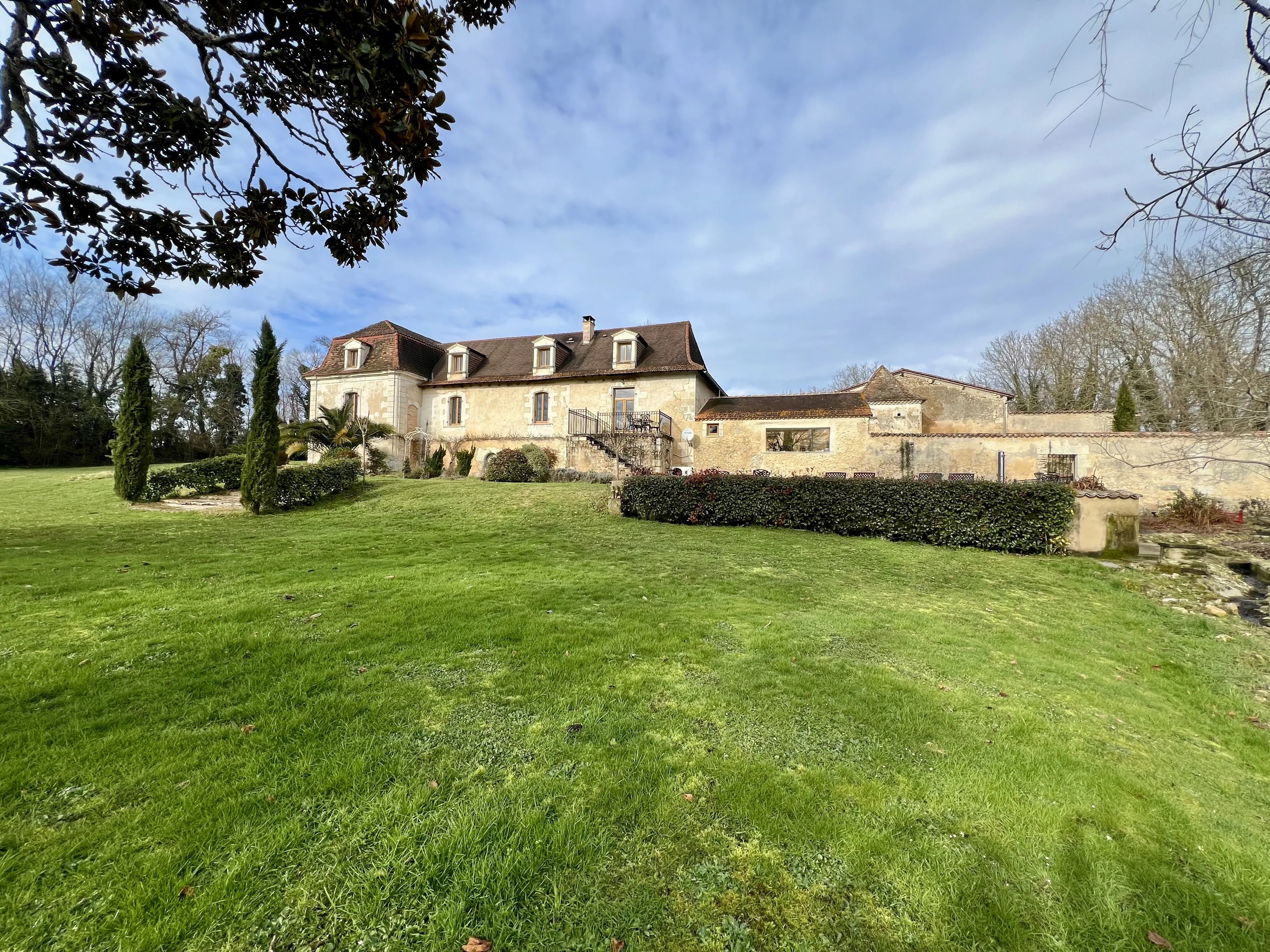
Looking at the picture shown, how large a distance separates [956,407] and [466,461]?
21930mm

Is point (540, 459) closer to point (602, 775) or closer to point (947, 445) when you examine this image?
point (947, 445)

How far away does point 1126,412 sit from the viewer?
18391 millimetres

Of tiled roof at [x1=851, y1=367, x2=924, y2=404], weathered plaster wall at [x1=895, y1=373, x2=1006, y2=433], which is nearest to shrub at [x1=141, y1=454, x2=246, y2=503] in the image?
tiled roof at [x1=851, y1=367, x2=924, y2=404]

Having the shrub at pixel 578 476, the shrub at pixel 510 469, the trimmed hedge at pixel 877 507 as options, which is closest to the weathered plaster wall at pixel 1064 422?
the trimmed hedge at pixel 877 507

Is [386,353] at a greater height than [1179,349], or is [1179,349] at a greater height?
[386,353]

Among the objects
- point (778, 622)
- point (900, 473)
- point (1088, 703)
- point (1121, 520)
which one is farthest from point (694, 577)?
point (900, 473)

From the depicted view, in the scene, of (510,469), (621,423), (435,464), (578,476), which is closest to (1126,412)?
(621,423)

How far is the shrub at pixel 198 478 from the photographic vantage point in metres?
13.2

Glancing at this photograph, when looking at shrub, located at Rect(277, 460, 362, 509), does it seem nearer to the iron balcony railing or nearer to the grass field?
the grass field

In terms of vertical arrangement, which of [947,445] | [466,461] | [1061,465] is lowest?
[466,461]

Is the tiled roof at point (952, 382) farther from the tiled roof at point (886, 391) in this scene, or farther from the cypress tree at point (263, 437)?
the cypress tree at point (263, 437)

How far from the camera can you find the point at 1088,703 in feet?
11.9

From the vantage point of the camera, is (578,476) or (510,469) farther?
(578,476)

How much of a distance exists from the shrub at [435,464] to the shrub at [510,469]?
3.81 metres
